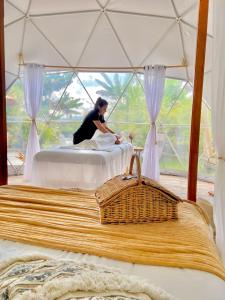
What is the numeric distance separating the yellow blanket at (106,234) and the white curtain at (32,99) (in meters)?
3.66

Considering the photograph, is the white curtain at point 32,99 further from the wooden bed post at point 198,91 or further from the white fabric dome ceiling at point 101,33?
the wooden bed post at point 198,91

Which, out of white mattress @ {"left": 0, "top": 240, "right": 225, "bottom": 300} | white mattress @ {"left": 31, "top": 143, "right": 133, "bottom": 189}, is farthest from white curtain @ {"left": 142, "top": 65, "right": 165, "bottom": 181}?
white mattress @ {"left": 0, "top": 240, "right": 225, "bottom": 300}

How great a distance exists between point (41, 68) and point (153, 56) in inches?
79.3

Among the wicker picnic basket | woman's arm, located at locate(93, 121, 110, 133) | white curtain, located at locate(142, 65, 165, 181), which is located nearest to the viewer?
the wicker picnic basket

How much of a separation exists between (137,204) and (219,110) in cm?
111

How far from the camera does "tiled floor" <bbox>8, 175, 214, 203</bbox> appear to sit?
4.41 metres

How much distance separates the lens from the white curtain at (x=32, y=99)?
5.15 m

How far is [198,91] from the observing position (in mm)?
2734

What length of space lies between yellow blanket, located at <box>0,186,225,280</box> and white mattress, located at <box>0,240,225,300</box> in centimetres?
3

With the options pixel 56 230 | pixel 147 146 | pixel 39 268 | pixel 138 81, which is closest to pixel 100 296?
pixel 39 268

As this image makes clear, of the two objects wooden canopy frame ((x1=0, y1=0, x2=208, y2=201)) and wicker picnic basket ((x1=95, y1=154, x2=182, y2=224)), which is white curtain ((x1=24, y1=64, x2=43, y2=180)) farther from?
Result: wicker picnic basket ((x1=95, y1=154, x2=182, y2=224))

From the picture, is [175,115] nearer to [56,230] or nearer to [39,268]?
[56,230]

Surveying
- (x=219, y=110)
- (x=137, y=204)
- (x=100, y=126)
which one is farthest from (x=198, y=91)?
(x=100, y=126)

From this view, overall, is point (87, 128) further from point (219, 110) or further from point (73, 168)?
point (219, 110)
